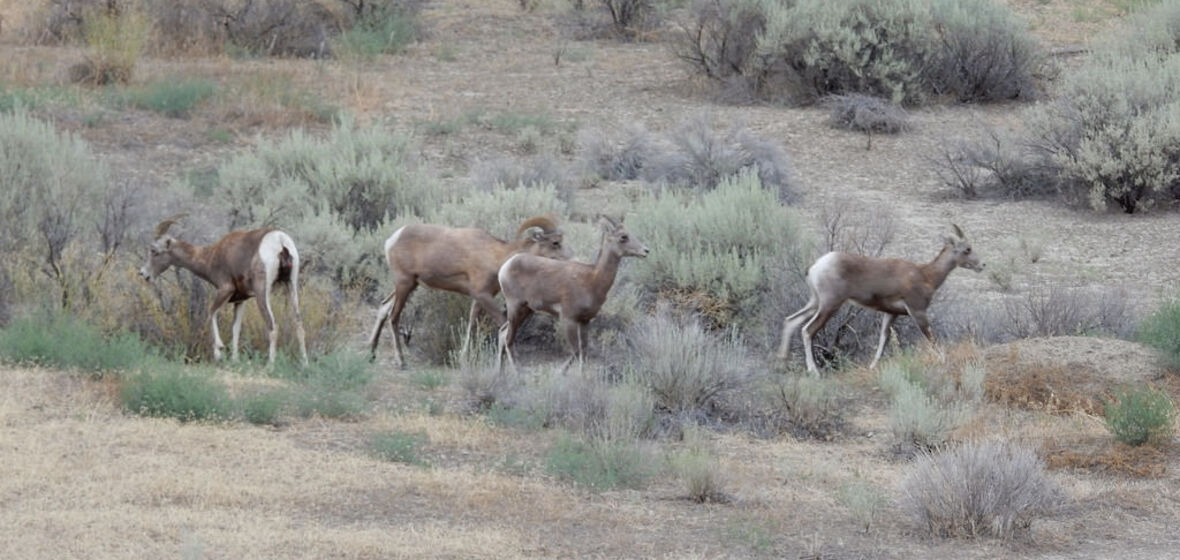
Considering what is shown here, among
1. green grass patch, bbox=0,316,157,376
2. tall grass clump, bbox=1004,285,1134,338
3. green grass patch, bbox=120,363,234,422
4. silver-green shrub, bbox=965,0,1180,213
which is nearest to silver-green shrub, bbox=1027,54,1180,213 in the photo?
silver-green shrub, bbox=965,0,1180,213

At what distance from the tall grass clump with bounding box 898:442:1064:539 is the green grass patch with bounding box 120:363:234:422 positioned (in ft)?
13.9

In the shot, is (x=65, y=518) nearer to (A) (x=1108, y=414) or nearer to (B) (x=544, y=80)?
(A) (x=1108, y=414)

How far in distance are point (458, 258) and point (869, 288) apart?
3163 mm

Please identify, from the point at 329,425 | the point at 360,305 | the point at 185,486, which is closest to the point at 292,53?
the point at 360,305

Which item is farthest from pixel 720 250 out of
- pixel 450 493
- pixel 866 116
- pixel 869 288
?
pixel 866 116

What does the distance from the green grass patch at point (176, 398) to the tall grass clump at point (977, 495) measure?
424 centimetres

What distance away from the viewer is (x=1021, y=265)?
17.3m

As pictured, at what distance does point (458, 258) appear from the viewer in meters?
13.5

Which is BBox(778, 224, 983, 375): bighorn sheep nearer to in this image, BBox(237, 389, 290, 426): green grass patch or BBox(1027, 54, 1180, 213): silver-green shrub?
BBox(237, 389, 290, 426): green grass patch

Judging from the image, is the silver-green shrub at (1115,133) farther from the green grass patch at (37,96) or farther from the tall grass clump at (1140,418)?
the green grass patch at (37,96)

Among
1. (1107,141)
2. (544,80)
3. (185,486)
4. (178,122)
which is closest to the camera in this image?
(185,486)

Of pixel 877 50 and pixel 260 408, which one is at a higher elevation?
pixel 877 50

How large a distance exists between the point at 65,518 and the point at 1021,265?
1112cm

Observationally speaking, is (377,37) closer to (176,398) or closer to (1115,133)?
(1115,133)
